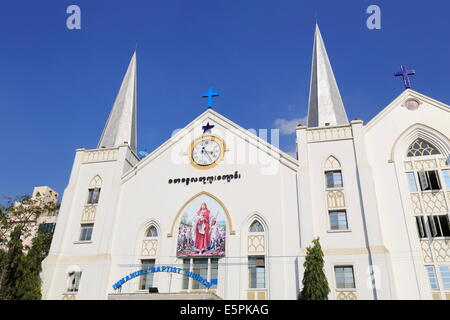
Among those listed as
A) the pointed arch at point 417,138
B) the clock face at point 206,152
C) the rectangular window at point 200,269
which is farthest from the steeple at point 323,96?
the rectangular window at point 200,269

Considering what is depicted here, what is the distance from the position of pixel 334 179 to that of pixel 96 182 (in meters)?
17.4

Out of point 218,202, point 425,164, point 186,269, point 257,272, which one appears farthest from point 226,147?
point 425,164

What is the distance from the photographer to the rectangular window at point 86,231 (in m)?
25.9

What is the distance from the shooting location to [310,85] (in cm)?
3219

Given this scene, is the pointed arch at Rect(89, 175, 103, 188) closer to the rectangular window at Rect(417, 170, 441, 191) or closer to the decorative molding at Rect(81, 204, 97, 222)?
the decorative molding at Rect(81, 204, 97, 222)

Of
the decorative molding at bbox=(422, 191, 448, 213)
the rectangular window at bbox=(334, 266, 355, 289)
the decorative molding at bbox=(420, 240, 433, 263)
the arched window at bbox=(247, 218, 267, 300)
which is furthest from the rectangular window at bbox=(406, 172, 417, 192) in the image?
the arched window at bbox=(247, 218, 267, 300)

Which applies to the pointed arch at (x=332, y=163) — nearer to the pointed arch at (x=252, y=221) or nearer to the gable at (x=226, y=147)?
the gable at (x=226, y=147)

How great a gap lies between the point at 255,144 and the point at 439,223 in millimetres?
12344

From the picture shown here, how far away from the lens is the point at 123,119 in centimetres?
3294

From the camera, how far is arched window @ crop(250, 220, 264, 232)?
2350cm

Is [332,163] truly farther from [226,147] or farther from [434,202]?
[226,147]

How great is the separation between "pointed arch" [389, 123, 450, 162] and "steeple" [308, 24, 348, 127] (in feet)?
16.4
